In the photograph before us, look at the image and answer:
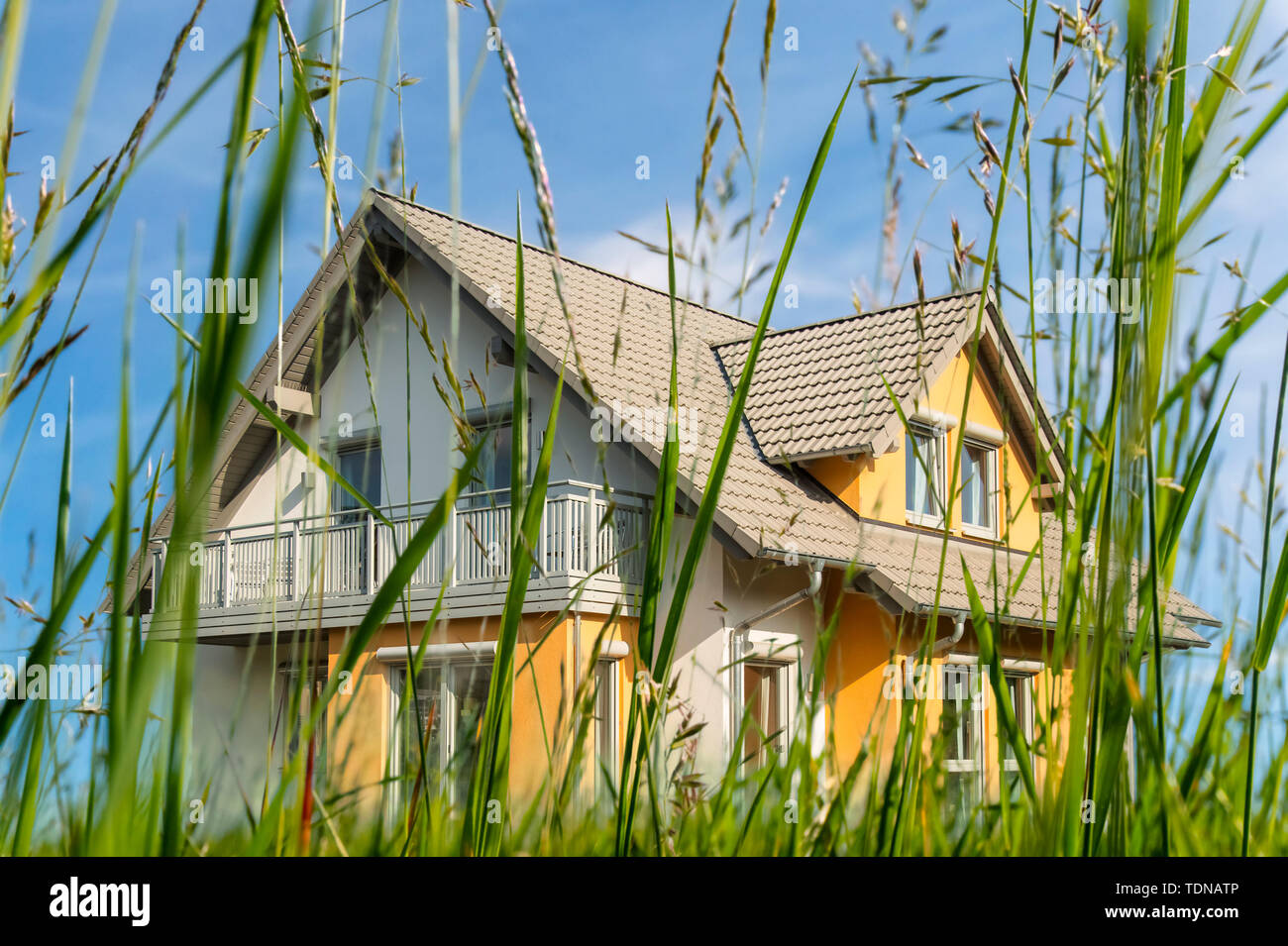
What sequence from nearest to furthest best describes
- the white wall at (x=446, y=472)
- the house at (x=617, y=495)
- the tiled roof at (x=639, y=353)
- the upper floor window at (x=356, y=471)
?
the tiled roof at (x=639, y=353) → the house at (x=617, y=495) → the white wall at (x=446, y=472) → the upper floor window at (x=356, y=471)

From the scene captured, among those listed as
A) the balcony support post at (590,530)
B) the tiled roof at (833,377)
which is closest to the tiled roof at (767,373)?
the tiled roof at (833,377)

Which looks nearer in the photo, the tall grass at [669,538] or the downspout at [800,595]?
the tall grass at [669,538]

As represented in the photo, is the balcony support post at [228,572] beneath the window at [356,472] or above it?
beneath

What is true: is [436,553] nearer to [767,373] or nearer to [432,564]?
[432,564]

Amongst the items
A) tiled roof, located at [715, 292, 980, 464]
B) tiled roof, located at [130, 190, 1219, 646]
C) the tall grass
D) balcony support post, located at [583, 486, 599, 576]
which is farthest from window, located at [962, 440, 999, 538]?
the tall grass

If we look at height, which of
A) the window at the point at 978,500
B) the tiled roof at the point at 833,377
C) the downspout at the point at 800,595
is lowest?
the downspout at the point at 800,595

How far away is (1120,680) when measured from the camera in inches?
34.4

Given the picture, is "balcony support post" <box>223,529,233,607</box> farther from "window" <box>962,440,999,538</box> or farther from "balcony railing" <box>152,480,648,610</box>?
"window" <box>962,440,999,538</box>

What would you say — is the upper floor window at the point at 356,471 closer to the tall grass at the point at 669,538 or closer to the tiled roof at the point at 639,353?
the tiled roof at the point at 639,353

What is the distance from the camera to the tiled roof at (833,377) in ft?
39.1

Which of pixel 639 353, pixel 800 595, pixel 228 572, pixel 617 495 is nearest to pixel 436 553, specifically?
pixel 617 495

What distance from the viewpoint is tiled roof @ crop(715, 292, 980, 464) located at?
39.1 feet

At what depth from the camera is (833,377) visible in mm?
12930
